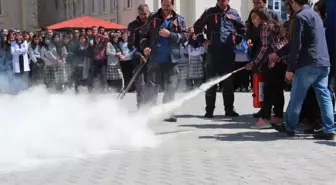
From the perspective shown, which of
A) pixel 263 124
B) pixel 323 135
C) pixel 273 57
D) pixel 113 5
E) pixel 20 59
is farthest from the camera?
pixel 113 5

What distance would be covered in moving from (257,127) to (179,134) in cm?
124

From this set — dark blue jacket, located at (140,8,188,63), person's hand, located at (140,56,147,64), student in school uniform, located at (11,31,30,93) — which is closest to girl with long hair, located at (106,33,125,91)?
student in school uniform, located at (11,31,30,93)

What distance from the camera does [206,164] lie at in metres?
6.36

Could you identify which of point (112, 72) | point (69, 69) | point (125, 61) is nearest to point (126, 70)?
point (125, 61)

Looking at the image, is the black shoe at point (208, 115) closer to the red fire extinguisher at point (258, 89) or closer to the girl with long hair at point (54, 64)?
the red fire extinguisher at point (258, 89)

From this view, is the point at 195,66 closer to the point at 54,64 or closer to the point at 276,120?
the point at 54,64

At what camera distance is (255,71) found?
8961 millimetres

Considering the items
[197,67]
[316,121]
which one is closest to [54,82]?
[197,67]

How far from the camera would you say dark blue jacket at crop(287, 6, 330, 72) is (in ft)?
24.0

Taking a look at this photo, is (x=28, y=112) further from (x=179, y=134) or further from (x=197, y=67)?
(x=197, y=67)

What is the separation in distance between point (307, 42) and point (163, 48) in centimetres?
303

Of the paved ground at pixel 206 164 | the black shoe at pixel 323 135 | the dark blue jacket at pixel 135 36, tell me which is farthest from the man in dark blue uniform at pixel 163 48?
the black shoe at pixel 323 135

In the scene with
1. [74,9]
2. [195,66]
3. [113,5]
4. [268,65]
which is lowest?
[195,66]

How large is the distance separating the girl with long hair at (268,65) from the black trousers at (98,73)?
8.39m
